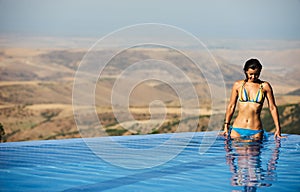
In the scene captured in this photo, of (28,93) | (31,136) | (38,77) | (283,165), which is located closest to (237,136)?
(283,165)

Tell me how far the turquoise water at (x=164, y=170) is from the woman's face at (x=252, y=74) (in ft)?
2.89

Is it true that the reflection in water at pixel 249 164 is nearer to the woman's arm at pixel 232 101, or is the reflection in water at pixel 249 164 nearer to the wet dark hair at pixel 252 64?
the woman's arm at pixel 232 101

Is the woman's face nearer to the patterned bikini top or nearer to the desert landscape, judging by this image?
the patterned bikini top

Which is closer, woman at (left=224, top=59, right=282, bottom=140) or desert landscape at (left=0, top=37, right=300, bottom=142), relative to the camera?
woman at (left=224, top=59, right=282, bottom=140)

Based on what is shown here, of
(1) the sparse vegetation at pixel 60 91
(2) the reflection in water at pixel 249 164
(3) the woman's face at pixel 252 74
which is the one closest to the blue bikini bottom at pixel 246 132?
(2) the reflection in water at pixel 249 164

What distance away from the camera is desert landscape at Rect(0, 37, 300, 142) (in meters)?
21.8

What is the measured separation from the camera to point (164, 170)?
15.9ft

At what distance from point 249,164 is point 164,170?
2.99ft

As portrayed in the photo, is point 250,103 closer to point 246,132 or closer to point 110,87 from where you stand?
point 246,132

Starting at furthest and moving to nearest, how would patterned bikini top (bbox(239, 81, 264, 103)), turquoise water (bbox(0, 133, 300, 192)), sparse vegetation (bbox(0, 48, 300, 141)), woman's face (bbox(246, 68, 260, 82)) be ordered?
sparse vegetation (bbox(0, 48, 300, 141)), patterned bikini top (bbox(239, 81, 264, 103)), woman's face (bbox(246, 68, 260, 82)), turquoise water (bbox(0, 133, 300, 192))

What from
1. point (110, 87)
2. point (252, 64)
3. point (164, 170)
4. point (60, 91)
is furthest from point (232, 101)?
point (110, 87)

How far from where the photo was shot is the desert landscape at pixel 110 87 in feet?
71.7

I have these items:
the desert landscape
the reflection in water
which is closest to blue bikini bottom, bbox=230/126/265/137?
the reflection in water

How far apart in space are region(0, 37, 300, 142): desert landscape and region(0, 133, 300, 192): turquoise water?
10812 millimetres
